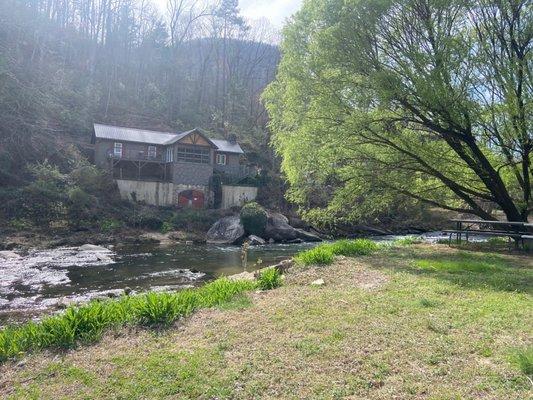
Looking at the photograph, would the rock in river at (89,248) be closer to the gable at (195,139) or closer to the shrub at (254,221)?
the shrub at (254,221)

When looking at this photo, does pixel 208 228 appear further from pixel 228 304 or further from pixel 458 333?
pixel 458 333

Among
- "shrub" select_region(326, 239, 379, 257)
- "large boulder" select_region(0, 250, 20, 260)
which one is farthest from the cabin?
"shrub" select_region(326, 239, 379, 257)

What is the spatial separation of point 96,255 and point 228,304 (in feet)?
55.7

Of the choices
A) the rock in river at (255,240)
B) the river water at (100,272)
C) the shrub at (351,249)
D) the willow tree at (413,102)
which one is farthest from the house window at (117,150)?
the shrub at (351,249)

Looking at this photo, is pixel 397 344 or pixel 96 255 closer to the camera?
pixel 397 344

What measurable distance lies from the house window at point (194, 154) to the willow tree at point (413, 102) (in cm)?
2732

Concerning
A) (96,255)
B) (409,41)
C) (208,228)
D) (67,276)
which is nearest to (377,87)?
(409,41)

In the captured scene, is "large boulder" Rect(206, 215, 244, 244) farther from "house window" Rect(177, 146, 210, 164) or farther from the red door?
"house window" Rect(177, 146, 210, 164)

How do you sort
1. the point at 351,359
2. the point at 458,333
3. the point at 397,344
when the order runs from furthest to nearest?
the point at 458,333
the point at 397,344
the point at 351,359

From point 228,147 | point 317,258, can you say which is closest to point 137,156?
point 228,147

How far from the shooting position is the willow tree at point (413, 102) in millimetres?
13516


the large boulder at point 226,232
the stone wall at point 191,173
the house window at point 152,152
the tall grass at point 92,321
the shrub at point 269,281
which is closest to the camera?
the tall grass at point 92,321

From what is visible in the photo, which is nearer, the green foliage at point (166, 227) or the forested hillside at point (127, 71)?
the green foliage at point (166, 227)

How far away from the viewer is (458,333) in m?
5.32
